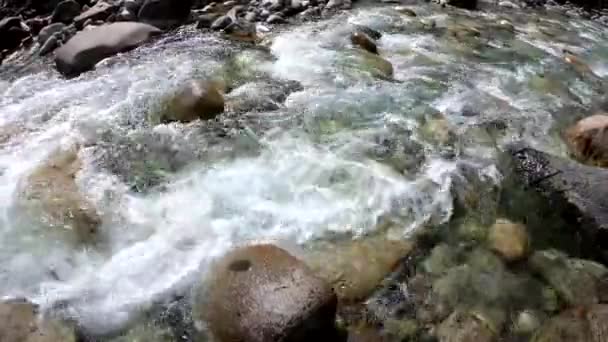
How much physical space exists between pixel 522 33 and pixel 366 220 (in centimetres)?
552

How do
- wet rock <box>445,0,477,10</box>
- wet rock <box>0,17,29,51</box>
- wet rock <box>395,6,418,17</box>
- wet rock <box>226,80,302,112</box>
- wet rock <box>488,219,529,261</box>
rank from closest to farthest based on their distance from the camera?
wet rock <box>488,219,529,261</box> → wet rock <box>226,80,302,112</box> → wet rock <box>0,17,29,51</box> → wet rock <box>395,6,418,17</box> → wet rock <box>445,0,477,10</box>

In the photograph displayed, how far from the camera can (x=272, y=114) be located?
5656 mm

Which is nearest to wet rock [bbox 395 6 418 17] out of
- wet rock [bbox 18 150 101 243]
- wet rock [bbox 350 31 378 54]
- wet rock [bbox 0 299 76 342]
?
wet rock [bbox 350 31 378 54]

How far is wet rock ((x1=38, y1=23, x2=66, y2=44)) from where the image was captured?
7.53 metres

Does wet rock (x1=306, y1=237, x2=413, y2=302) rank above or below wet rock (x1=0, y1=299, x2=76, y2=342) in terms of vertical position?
below

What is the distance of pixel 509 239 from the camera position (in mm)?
4168

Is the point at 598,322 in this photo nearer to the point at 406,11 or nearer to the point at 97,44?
the point at 97,44

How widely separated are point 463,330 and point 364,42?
4634 mm

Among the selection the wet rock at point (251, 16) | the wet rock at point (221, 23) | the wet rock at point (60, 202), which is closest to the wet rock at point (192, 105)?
the wet rock at point (60, 202)

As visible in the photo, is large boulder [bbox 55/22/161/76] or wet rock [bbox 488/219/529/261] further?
large boulder [bbox 55/22/161/76]

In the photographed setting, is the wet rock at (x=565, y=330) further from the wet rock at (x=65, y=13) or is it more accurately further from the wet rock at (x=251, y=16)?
the wet rock at (x=65, y=13)

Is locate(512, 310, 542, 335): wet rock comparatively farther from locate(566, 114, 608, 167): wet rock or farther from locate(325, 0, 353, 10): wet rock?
locate(325, 0, 353, 10): wet rock

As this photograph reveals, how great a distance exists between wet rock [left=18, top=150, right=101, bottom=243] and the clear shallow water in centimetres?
9

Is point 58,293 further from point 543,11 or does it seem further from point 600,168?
point 543,11
